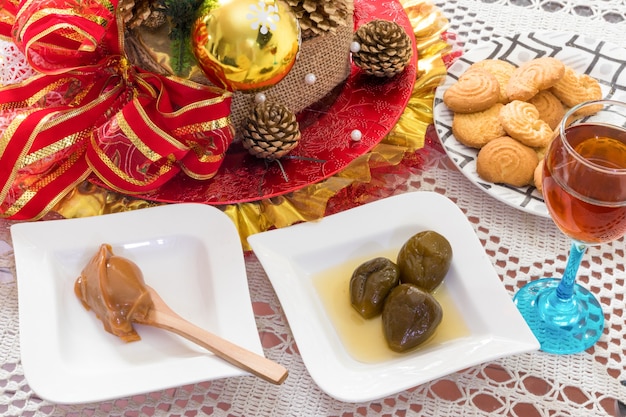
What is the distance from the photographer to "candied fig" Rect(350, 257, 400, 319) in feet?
2.43

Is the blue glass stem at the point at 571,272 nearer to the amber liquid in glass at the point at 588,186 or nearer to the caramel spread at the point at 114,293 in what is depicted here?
the amber liquid in glass at the point at 588,186

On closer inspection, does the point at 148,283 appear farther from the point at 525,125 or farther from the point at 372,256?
the point at 525,125

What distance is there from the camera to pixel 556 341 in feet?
2.52

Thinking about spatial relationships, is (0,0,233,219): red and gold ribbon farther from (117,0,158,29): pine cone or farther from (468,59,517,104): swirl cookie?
(468,59,517,104): swirl cookie

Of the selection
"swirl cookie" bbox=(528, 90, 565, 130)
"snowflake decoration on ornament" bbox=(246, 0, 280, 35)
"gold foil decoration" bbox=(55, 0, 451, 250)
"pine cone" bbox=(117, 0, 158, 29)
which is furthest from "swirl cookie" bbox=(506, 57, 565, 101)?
"pine cone" bbox=(117, 0, 158, 29)

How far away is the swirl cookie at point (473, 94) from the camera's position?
0.92m

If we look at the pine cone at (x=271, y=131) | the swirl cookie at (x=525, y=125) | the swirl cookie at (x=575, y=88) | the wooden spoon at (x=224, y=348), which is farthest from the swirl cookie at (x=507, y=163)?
the wooden spoon at (x=224, y=348)

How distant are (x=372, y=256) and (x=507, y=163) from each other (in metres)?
0.20

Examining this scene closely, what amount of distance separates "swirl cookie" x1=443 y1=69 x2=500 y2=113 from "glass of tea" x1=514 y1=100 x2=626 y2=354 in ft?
0.75

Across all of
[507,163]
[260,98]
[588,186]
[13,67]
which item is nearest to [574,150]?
[588,186]

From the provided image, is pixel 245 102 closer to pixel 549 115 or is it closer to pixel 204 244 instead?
pixel 204 244

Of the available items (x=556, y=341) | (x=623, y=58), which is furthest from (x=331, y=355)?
(x=623, y=58)

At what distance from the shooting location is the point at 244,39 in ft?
2.65

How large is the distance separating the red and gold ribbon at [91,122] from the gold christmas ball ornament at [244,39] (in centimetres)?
4
